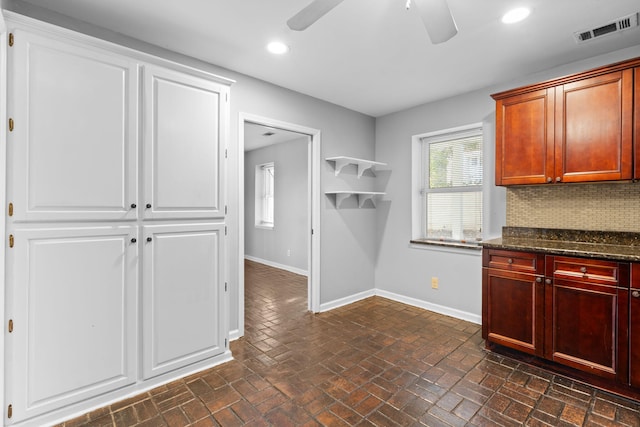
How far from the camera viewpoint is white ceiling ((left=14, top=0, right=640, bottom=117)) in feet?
6.50

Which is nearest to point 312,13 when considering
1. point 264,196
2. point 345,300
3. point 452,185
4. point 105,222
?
point 105,222

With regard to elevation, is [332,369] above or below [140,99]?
below

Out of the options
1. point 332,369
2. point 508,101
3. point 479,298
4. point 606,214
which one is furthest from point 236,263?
point 606,214

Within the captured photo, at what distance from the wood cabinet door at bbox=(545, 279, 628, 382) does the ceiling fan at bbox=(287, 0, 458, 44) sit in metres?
1.94

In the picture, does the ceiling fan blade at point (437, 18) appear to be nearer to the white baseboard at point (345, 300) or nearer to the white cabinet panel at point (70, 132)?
the white cabinet panel at point (70, 132)

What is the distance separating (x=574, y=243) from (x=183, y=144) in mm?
3249

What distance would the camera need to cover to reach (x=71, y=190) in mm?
1834

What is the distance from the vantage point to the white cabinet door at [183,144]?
6.98 ft

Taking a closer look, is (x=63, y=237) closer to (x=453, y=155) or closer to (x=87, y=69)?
(x=87, y=69)

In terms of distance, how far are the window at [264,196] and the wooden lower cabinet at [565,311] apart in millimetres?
4828

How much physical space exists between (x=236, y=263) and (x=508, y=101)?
9.46ft

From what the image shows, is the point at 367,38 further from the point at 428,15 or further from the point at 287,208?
the point at 287,208

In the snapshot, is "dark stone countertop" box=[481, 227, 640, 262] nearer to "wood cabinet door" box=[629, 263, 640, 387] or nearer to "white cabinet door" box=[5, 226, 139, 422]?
"wood cabinet door" box=[629, 263, 640, 387]

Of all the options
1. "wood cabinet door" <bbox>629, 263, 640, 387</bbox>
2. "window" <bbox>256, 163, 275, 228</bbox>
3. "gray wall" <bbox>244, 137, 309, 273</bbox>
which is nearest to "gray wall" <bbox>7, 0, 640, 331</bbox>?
"wood cabinet door" <bbox>629, 263, 640, 387</bbox>
